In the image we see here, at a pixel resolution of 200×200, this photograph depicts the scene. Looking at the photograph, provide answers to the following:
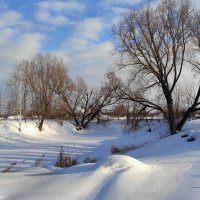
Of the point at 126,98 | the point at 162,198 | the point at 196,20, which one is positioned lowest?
the point at 162,198

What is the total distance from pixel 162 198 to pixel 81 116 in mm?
54429

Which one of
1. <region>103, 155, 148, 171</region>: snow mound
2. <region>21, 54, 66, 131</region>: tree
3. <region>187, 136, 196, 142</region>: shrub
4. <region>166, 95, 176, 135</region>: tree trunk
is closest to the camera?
<region>103, 155, 148, 171</region>: snow mound

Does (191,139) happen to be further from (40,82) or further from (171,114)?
(40,82)

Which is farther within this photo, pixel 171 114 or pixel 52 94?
pixel 52 94

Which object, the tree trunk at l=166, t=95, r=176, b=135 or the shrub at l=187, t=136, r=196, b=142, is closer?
the shrub at l=187, t=136, r=196, b=142

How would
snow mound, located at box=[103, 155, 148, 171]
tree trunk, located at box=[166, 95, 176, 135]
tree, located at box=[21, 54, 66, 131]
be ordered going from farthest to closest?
tree, located at box=[21, 54, 66, 131] → tree trunk, located at box=[166, 95, 176, 135] → snow mound, located at box=[103, 155, 148, 171]

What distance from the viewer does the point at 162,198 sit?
5781 mm

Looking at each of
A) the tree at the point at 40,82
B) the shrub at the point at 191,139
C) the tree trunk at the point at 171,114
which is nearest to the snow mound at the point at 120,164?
the shrub at the point at 191,139

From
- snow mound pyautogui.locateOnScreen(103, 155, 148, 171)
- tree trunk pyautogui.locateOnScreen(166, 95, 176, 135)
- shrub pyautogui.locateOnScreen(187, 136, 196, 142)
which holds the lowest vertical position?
snow mound pyautogui.locateOnScreen(103, 155, 148, 171)

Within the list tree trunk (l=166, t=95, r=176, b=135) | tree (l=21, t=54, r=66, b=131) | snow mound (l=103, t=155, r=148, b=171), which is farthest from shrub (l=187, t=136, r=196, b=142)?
tree (l=21, t=54, r=66, b=131)

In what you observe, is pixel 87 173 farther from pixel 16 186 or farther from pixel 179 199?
pixel 179 199

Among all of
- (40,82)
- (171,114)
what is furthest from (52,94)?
(171,114)

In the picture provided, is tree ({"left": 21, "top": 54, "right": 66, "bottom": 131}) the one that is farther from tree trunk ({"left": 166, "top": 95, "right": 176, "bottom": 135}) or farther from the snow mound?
the snow mound

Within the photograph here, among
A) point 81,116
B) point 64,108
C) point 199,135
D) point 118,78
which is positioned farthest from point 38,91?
point 199,135
